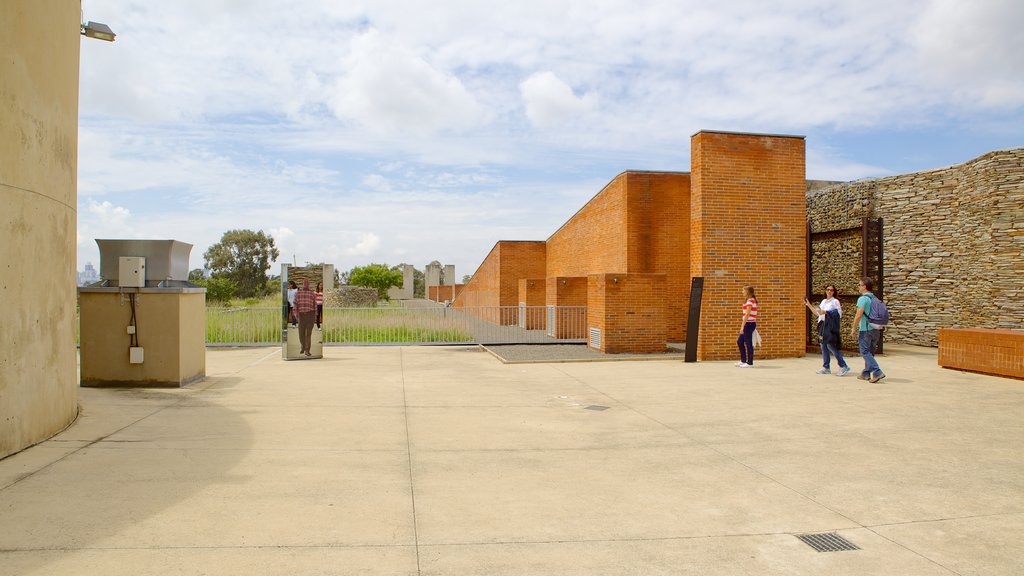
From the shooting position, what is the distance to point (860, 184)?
61.4 feet

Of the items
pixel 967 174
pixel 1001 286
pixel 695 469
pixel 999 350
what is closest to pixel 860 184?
pixel 967 174

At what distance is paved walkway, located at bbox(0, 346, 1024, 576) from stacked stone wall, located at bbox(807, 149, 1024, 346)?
727 centimetres

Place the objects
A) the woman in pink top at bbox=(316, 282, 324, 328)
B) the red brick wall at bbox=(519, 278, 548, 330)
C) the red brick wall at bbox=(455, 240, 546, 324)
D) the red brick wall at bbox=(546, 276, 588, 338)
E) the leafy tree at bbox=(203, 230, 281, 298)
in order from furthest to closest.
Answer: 1. the leafy tree at bbox=(203, 230, 281, 298)
2. the red brick wall at bbox=(455, 240, 546, 324)
3. the red brick wall at bbox=(519, 278, 548, 330)
4. the red brick wall at bbox=(546, 276, 588, 338)
5. the woman in pink top at bbox=(316, 282, 324, 328)

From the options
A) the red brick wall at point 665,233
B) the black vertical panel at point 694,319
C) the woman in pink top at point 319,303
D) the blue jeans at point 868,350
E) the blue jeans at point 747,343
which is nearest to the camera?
the blue jeans at point 868,350

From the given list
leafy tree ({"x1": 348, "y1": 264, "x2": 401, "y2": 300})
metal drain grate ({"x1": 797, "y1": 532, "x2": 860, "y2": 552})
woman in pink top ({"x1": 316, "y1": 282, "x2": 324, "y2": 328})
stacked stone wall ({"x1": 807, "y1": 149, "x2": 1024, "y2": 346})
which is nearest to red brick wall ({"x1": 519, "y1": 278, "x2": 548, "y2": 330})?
stacked stone wall ({"x1": 807, "y1": 149, "x2": 1024, "y2": 346})

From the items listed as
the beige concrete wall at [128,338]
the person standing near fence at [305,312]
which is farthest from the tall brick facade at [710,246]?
the beige concrete wall at [128,338]

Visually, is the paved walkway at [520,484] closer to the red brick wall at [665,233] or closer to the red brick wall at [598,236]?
the red brick wall at [665,233]

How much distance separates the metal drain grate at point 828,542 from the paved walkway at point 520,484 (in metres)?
0.08

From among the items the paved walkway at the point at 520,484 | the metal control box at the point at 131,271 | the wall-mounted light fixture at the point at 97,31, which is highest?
the wall-mounted light fixture at the point at 97,31

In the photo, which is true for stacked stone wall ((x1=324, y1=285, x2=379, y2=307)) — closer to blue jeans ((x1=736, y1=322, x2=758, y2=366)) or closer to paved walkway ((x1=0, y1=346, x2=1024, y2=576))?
blue jeans ((x1=736, y1=322, x2=758, y2=366))

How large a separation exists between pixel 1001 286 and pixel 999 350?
4763 mm

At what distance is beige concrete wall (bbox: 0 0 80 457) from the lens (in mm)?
5465

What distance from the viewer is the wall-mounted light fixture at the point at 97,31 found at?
792 cm

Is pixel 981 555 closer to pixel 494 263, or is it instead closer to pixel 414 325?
pixel 414 325
